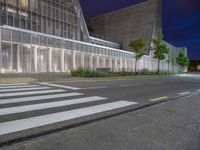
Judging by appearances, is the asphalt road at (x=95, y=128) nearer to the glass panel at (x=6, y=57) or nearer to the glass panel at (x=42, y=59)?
the glass panel at (x=6, y=57)

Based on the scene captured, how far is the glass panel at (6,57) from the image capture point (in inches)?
765

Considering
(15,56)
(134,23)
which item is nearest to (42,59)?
(15,56)

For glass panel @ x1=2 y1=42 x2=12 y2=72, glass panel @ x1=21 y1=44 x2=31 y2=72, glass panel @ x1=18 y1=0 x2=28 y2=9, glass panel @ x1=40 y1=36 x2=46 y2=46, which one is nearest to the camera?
glass panel @ x1=2 y1=42 x2=12 y2=72

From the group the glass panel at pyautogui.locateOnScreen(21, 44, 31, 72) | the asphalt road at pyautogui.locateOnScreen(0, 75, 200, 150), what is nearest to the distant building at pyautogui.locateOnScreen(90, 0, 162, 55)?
the glass panel at pyautogui.locateOnScreen(21, 44, 31, 72)

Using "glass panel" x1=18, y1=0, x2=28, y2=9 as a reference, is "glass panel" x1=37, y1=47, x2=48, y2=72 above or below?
below

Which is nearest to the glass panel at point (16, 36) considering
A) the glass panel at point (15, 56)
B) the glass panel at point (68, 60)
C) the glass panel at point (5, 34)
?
the glass panel at point (5, 34)

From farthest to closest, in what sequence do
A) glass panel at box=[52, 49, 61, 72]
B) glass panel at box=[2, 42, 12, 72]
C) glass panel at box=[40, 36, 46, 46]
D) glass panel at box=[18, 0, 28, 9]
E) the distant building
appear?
the distant building < glass panel at box=[18, 0, 28, 9] < glass panel at box=[52, 49, 61, 72] < glass panel at box=[40, 36, 46, 46] < glass panel at box=[2, 42, 12, 72]

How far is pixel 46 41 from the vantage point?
24.8 meters

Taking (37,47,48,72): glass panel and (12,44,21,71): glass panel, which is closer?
(12,44,21,71): glass panel

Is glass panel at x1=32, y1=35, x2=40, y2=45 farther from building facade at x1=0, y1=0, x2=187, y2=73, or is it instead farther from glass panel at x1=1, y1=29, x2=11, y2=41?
glass panel at x1=1, y1=29, x2=11, y2=41

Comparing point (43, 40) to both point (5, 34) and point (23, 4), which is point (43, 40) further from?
point (23, 4)

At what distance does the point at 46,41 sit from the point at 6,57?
6.29 m

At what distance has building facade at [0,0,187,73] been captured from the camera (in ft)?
68.2

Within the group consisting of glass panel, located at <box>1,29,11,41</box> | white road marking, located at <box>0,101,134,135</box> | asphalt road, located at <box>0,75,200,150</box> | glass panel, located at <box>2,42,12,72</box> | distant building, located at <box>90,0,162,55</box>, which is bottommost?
asphalt road, located at <box>0,75,200,150</box>
